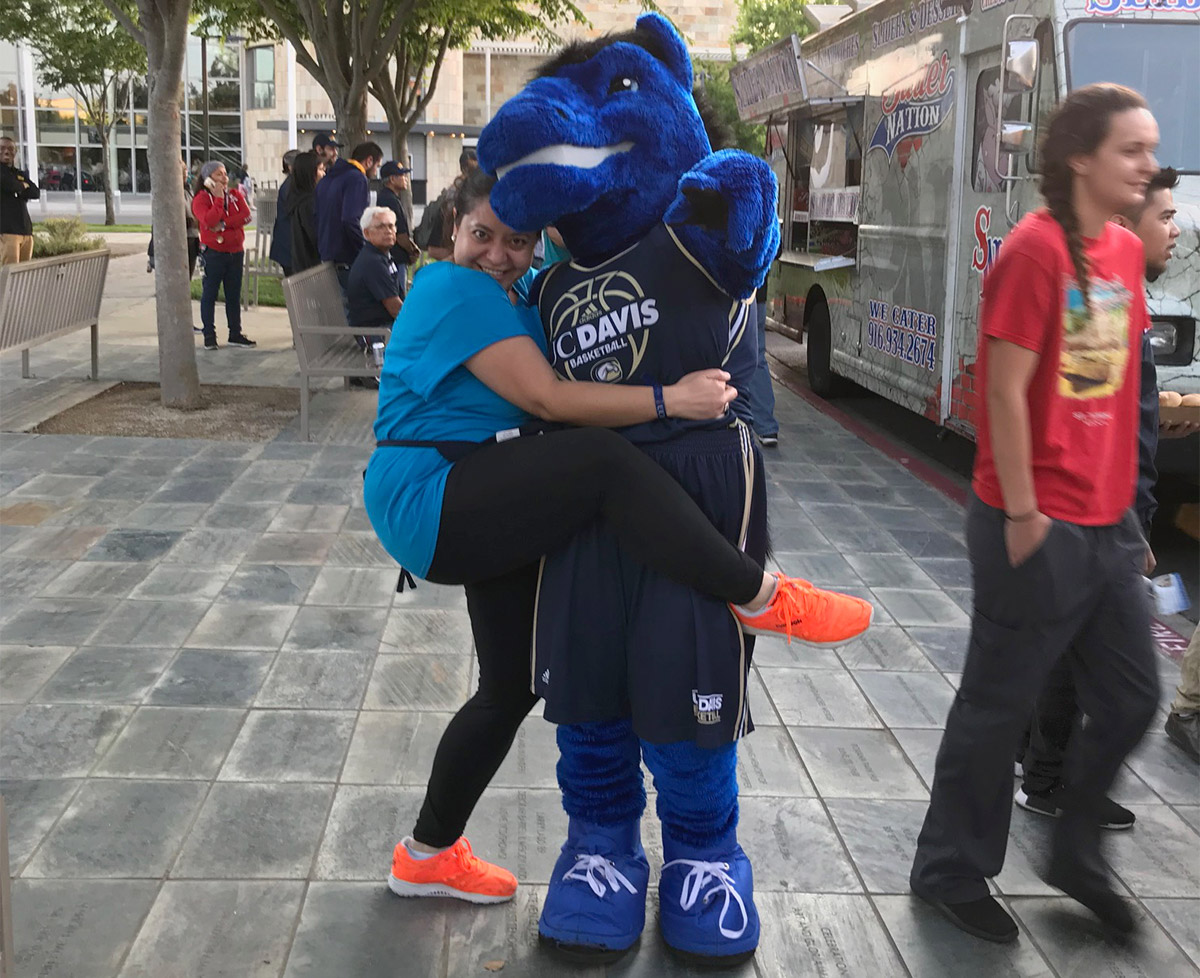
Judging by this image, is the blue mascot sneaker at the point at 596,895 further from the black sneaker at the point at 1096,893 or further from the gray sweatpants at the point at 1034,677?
the black sneaker at the point at 1096,893

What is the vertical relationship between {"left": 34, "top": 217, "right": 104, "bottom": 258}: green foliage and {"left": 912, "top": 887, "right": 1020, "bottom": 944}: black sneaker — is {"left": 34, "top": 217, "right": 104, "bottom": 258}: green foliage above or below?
above

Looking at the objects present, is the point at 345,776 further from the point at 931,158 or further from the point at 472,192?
the point at 931,158

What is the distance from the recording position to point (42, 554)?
18.8 ft

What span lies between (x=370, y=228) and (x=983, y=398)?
670cm

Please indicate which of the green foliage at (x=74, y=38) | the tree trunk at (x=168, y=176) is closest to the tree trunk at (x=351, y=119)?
the tree trunk at (x=168, y=176)

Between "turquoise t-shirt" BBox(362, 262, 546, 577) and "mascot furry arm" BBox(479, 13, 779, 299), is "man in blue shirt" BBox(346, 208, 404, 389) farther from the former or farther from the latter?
"mascot furry arm" BBox(479, 13, 779, 299)

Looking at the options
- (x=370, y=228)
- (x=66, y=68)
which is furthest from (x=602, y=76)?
(x=66, y=68)

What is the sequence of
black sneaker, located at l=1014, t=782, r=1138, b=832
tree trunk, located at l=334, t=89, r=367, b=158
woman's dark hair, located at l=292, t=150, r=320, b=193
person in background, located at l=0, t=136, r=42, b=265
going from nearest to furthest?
black sneaker, located at l=1014, t=782, r=1138, b=832 < woman's dark hair, located at l=292, t=150, r=320, b=193 < person in background, located at l=0, t=136, r=42, b=265 < tree trunk, located at l=334, t=89, r=367, b=158

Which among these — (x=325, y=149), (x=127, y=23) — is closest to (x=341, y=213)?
(x=127, y=23)

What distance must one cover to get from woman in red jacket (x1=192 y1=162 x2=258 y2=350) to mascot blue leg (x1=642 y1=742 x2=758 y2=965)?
10005 mm

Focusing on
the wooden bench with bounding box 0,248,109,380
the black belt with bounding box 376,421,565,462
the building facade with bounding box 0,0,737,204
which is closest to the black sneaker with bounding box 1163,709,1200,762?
the black belt with bounding box 376,421,565,462

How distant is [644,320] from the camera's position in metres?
2.55

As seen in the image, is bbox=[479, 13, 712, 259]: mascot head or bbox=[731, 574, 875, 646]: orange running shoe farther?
bbox=[731, 574, 875, 646]: orange running shoe

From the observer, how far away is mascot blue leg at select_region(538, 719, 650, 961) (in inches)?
113
